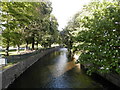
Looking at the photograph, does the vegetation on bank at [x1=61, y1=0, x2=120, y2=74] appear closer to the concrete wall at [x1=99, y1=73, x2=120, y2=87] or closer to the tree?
the tree

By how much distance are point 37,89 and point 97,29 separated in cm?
714

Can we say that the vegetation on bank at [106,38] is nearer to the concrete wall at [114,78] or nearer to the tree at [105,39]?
the tree at [105,39]

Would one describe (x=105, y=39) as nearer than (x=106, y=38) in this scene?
No

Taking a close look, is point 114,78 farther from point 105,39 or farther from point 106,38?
point 106,38

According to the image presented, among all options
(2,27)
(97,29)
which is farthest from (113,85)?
(2,27)

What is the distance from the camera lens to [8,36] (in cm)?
1079

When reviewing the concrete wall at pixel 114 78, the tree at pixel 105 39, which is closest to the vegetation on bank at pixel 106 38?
the tree at pixel 105 39

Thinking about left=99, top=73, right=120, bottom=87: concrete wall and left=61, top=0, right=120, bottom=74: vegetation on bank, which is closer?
left=61, top=0, right=120, bottom=74: vegetation on bank

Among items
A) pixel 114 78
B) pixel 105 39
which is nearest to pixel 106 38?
pixel 105 39

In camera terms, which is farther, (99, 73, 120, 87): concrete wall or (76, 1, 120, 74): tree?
(99, 73, 120, 87): concrete wall

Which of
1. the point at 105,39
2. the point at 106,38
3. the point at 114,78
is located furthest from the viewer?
the point at 114,78

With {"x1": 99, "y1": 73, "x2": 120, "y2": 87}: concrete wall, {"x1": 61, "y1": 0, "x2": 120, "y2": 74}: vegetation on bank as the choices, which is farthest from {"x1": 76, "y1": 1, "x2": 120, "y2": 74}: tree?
{"x1": 99, "y1": 73, "x2": 120, "y2": 87}: concrete wall

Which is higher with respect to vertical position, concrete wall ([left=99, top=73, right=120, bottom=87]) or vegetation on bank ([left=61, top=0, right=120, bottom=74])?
vegetation on bank ([left=61, top=0, right=120, bottom=74])

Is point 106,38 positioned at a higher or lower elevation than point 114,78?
higher
